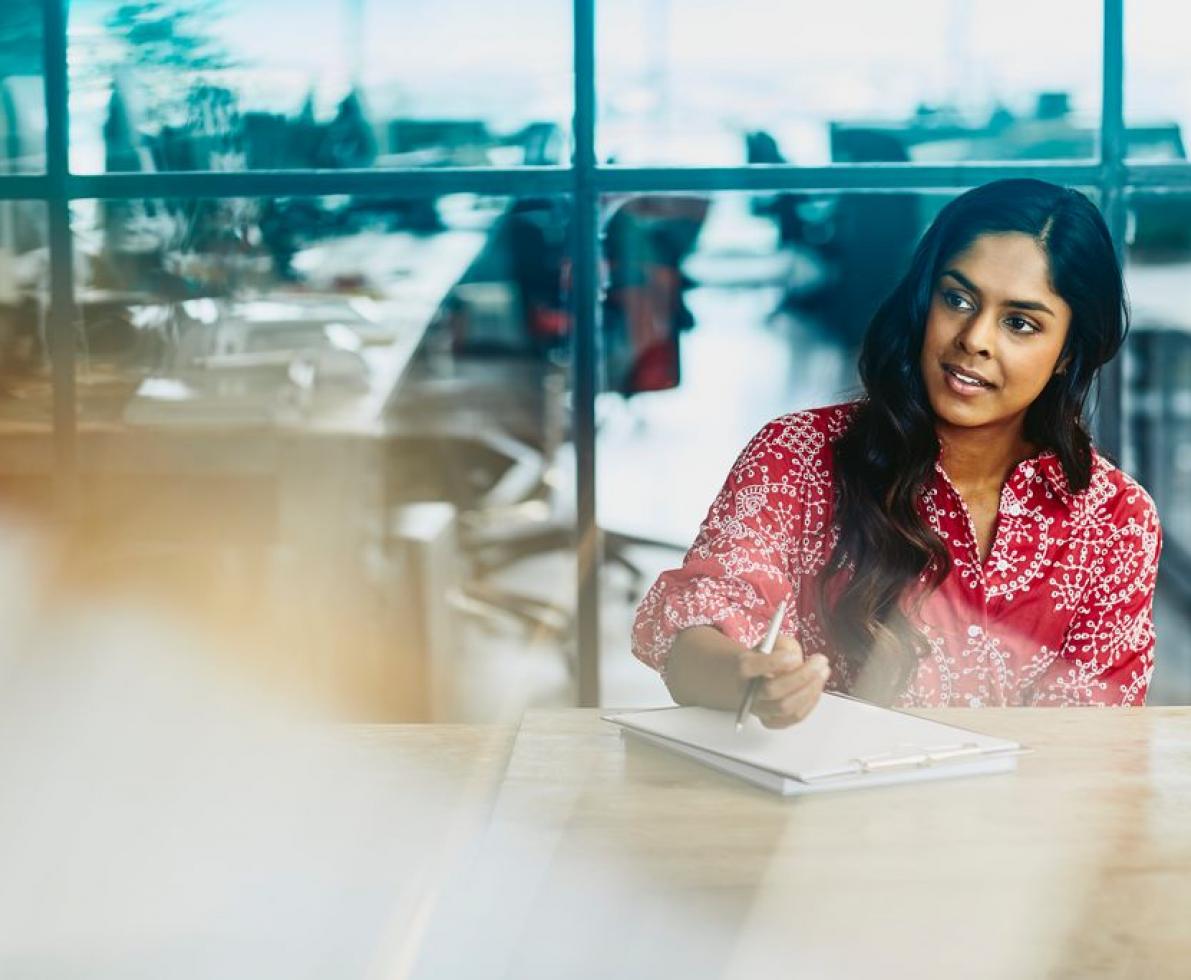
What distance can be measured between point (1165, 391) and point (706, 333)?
92 cm

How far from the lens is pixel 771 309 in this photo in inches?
108

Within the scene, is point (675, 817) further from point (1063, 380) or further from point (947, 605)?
point (1063, 380)

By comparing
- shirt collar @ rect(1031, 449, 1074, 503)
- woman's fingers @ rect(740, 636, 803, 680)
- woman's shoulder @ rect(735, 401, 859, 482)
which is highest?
woman's shoulder @ rect(735, 401, 859, 482)

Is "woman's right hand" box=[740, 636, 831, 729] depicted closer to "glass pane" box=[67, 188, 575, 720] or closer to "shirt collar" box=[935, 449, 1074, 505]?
"shirt collar" box=[935, 449, 1074, 505]

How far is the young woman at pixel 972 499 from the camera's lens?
1.86 meters

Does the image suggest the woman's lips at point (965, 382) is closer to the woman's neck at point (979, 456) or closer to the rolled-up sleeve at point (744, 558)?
the woman's neck at point (979, 456)

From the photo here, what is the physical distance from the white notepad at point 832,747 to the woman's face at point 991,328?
0.60 m

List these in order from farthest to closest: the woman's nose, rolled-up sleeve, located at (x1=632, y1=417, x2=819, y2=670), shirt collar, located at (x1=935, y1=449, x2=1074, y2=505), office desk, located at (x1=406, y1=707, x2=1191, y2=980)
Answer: shirt collar, located at (x1=935, y1=449, x2=1074, y2=505)
the woman's nose
rolled-up sleeve, located at (x1=632, y1=417, x2=819, y2=670)
office desk, located at (x1=406, y1=707, x2=1191, y2=980)

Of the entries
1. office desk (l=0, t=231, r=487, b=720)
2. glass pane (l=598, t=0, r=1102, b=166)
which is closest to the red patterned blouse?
glass pane (l=598, t=0, r=1102, b=166)

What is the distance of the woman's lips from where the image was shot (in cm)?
184

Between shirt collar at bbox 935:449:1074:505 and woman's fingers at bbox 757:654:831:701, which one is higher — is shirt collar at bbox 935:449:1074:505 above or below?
above

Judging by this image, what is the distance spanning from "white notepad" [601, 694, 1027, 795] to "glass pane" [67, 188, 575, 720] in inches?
54.1

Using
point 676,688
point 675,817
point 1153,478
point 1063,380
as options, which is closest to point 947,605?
point 1063,380

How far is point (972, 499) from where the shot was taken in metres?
1.95
